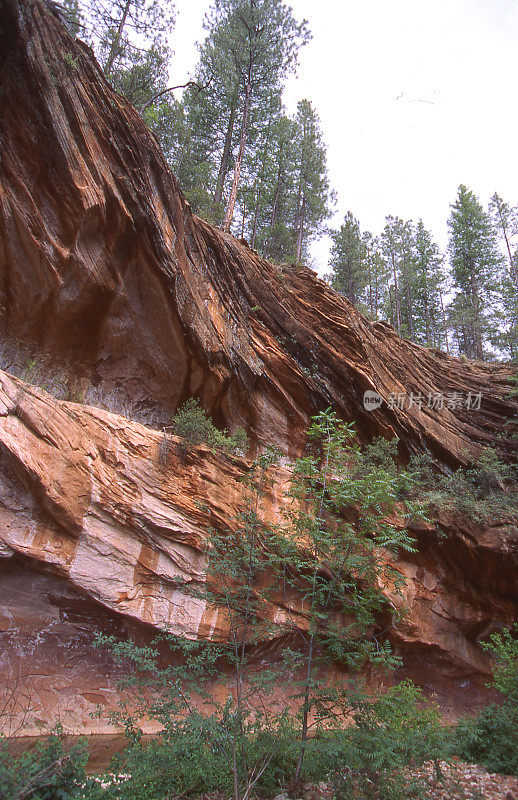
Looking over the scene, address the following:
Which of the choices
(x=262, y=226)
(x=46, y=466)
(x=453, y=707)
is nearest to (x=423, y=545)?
(x=453, y=707)

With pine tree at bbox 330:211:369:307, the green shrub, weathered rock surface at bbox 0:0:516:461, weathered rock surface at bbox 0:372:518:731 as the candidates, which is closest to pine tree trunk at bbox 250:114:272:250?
pine tree at bbox 330:211:369:307

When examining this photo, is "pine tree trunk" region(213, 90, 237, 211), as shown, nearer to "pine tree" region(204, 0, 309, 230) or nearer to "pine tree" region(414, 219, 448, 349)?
"pine tree" region(204, 0, 309, 230)

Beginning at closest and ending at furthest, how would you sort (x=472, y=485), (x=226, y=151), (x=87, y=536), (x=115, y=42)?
1. (x=87, y=536)
2. (x=115, y=42)
3. (x=472, y=485)
4. (x=226, y=151)

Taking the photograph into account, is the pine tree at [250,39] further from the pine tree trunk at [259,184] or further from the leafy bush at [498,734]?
the leafy bush at [498,734]

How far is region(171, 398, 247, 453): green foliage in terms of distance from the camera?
9.24m

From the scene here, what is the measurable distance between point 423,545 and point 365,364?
5.99 metres

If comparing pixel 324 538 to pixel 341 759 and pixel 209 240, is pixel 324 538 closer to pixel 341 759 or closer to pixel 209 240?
pixel 341 759

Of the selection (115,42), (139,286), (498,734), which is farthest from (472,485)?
(115,42)

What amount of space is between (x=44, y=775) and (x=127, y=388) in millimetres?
7555

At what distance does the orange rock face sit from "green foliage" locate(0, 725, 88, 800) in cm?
300

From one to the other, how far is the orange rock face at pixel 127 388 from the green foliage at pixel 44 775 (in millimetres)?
2998

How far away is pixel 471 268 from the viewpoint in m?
26.2

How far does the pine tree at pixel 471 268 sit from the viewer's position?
23891 mm

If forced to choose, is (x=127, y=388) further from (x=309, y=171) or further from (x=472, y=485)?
(x=309, y=171)
